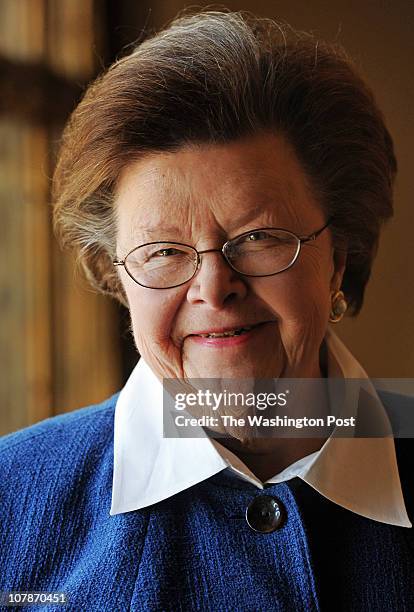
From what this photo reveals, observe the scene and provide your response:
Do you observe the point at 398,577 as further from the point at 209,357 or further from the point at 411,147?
the point at 411,147

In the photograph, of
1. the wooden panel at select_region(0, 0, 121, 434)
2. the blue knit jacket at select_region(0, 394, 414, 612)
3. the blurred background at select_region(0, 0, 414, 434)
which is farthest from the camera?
the wooden panel at select_region(0, 0, 121, 434)

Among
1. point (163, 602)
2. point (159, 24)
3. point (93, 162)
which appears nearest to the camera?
point (163, 602)

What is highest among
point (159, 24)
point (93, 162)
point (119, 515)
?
point (159, 24)

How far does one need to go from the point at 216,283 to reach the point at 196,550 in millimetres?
335

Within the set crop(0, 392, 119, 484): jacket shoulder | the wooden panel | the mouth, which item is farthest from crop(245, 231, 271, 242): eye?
the wooden panel

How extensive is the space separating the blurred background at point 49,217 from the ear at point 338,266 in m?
0.20

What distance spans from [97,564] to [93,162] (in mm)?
527

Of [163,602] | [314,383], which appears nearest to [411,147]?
[314,383]

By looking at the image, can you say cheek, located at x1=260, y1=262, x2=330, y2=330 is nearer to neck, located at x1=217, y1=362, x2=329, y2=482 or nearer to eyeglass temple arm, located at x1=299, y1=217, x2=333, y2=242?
eyeglass temple arm, located at x1=299, y1=217, x2=333, y2=242

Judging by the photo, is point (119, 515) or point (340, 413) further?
point (340, 413)

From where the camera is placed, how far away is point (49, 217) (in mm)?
1871

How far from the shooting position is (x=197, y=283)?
Answer: 1.00 meters

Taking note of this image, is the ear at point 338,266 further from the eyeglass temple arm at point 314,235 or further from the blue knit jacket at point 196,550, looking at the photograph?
the blue knit jacket at point 196,550

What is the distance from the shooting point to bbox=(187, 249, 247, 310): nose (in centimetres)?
98
